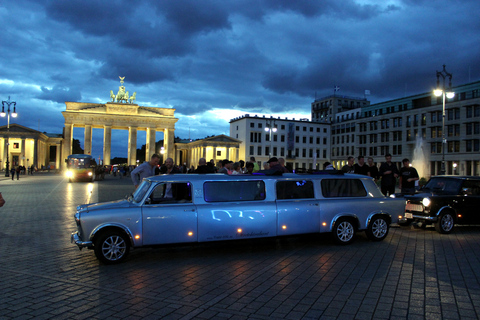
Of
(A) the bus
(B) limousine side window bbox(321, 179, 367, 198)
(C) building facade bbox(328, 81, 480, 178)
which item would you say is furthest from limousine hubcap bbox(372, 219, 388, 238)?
(C) building facade bbox(328, 81, 480, 178)

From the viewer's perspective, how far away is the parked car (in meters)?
7.23

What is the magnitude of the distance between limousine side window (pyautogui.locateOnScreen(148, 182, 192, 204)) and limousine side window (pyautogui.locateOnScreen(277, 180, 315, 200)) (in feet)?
6.55

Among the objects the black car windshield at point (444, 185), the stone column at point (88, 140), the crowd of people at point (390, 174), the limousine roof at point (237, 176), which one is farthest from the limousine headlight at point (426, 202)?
the stone column at point (88, 140)

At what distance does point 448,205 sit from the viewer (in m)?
10.8

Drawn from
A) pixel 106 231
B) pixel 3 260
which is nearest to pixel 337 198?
pixel 106 231

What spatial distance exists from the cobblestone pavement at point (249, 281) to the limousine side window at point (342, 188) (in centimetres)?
117

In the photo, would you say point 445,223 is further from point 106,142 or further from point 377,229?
point 106,142

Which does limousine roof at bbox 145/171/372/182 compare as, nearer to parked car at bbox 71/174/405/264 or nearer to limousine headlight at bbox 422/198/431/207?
parked car at bbox 71/174/405/264

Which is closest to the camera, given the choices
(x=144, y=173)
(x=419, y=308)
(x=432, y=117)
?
(x=419, y=308)

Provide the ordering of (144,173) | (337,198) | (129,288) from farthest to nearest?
(144,173) < (337,198) < (129,288)

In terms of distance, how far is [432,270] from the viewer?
6809mm

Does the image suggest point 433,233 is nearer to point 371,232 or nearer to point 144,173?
point 371,232

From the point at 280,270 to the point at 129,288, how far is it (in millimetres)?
2547

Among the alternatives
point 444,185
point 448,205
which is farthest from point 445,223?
point 444,185
